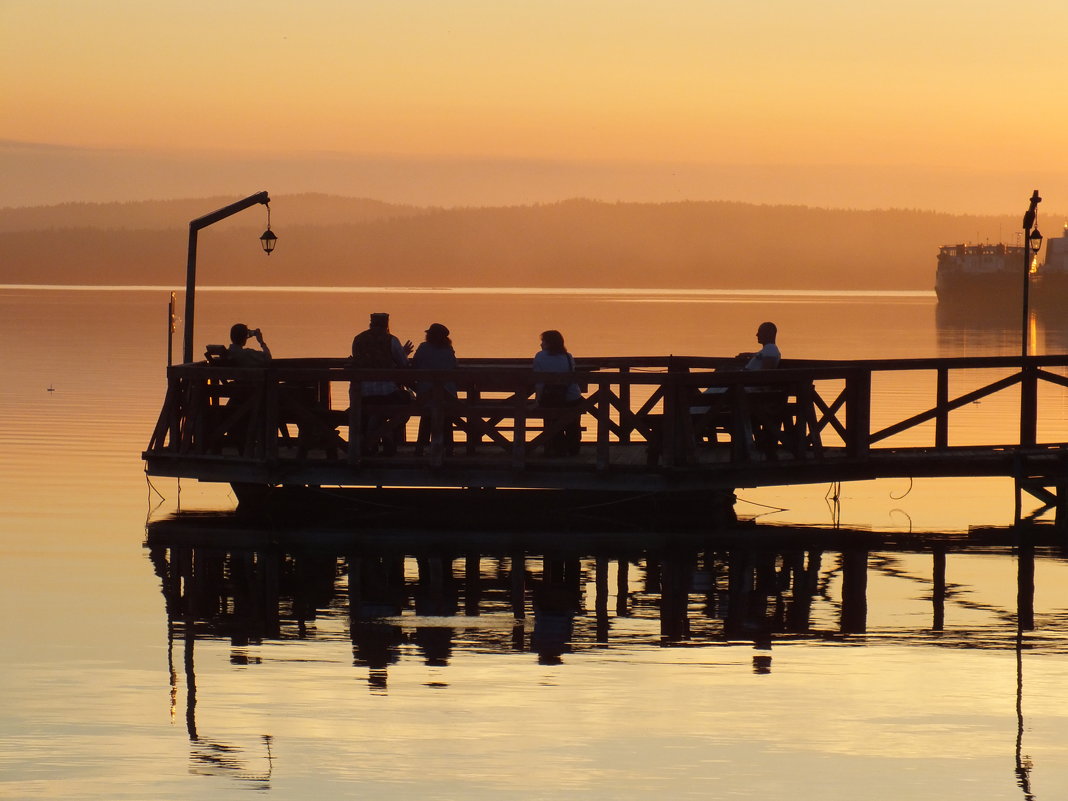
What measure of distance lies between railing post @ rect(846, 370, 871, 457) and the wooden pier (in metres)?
0.01

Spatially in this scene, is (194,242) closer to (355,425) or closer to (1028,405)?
(355,425)

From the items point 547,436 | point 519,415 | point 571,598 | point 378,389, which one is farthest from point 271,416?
point 571,598

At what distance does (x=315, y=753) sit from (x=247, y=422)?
11161mm

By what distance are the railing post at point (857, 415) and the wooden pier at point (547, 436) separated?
0.01 meters

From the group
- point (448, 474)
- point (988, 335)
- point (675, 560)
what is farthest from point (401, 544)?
point (988, 335)

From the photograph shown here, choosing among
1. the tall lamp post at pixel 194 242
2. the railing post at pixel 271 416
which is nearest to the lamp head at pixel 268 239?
the tall lamp post at pixel 194 242

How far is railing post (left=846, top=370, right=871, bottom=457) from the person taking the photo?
20.8m

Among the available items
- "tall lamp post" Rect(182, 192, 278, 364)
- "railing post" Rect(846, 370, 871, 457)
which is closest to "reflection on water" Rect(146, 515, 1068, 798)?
"railing post" Rect(846, 370, 871, 457)

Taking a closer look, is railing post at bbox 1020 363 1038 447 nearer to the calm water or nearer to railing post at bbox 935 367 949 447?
railing post at bbox 935 367 949 447

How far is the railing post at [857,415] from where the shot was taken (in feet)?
68.3

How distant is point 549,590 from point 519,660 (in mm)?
3184

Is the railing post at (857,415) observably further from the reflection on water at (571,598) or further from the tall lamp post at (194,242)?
the tall lamp post at (194,242)

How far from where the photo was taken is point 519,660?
12.8 metres

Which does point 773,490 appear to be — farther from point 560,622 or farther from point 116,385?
point 116,385
